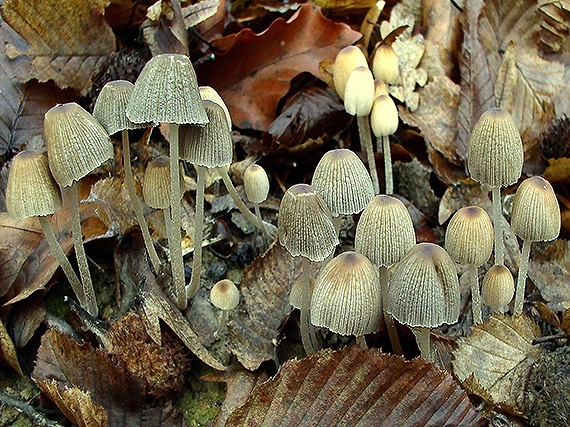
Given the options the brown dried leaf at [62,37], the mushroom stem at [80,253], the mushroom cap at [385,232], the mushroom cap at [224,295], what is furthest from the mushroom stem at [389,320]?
the brown dried leaf at [62,37]

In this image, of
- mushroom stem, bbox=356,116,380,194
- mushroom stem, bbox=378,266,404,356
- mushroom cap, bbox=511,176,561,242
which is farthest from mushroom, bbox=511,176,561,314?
mushroom stem, bbox=356,116,380,194

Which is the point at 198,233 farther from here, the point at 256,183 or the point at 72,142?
the point at 72,142

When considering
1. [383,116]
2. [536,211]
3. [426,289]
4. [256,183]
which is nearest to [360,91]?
[383,116]

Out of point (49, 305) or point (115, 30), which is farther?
point (115, 30)

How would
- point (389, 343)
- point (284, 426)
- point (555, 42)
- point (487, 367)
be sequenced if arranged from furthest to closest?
point (555, 42), point (389, 343), point (487, 367), point (284, 426)

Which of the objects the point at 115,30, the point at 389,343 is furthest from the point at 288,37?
the point at 389,343

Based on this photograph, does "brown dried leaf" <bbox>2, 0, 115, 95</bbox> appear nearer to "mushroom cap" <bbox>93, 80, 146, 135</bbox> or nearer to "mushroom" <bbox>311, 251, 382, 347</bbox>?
"mushroom cap" <bbox>93, 80, 146, 135</bbox>

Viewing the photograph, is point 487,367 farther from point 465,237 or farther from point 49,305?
point 49,305

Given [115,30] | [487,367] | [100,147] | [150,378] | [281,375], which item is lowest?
[150,378]
